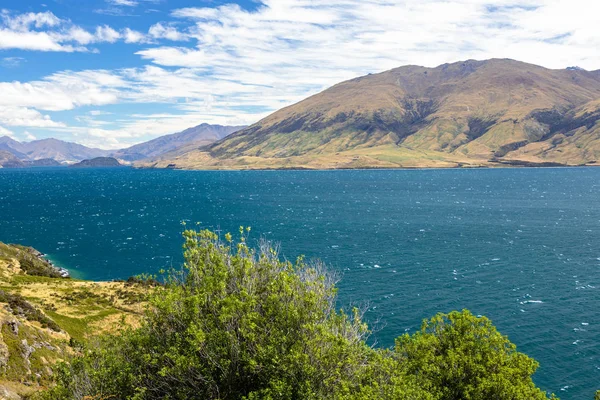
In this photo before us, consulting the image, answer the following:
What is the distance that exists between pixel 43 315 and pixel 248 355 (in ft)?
160

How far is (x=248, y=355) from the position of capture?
27297mm

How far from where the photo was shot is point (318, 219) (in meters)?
184

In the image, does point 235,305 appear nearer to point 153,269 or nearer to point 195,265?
point 195,265

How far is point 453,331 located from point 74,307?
64648 mm

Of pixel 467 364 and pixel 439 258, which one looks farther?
pixel 439 258

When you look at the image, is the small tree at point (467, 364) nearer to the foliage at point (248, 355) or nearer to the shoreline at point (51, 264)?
the foliage at point (248, 355)

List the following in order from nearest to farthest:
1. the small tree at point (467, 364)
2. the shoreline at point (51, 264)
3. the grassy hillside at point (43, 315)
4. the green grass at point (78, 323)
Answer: the small tree at point (467, 364)
the grassy hillside at point (43, 315)
the green grass at point (78, 323)
the shoreline at point (51, 264)

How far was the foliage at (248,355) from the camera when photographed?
1049 inches

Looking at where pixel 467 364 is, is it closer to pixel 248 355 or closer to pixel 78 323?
pixel 248 355

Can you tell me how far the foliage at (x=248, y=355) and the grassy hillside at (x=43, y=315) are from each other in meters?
5.88

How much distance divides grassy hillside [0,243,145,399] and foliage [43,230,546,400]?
5.88 metres

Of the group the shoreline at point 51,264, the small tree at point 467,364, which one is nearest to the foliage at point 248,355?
the small tree at point 467,364

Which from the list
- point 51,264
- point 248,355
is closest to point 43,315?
point 248,355

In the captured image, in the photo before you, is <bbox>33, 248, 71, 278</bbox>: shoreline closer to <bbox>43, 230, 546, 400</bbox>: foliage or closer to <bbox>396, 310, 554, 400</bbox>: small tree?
<bbox>43, 230, 546, 400</bbox>: foliage
